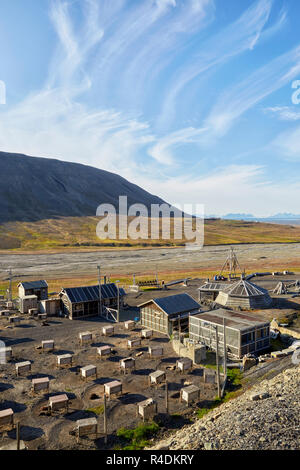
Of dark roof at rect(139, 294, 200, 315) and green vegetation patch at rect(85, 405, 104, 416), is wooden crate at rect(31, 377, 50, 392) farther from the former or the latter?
dark roof at rect(139, 294, 200, 315)

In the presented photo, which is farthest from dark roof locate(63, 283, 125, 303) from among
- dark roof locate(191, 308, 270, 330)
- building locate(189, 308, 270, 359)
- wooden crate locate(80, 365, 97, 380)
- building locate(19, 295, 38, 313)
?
wooden crate locate(80, 365, 97, 380)

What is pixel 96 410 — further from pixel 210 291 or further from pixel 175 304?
pixel 210 291

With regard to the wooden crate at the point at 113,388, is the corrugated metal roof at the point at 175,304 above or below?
above

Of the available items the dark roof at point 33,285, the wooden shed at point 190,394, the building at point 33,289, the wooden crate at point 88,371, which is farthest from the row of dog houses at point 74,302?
the wooden shed at point 190,394

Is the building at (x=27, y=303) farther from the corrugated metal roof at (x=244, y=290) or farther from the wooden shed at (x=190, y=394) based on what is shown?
the wooden shed at (x=190, y=394)

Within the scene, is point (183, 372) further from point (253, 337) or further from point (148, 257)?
point (148, 257)

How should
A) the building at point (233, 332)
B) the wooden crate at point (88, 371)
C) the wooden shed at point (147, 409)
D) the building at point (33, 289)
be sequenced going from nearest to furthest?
the wooden shed at point (147, 409) → the wooden crate at point (88, 371) → the building at point (233, 332) → the building at point (33, 289)
